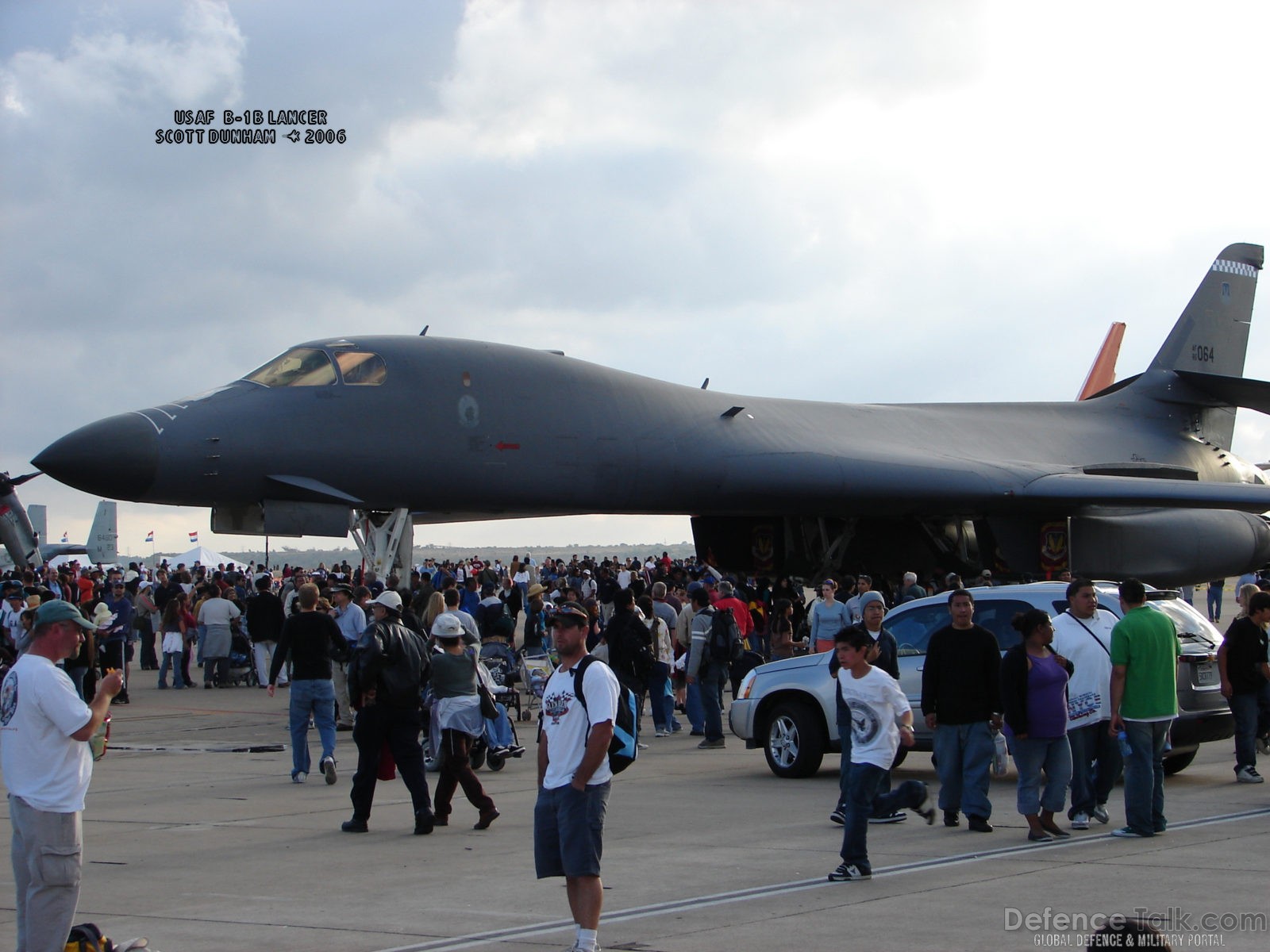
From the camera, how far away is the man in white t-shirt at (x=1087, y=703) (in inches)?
347

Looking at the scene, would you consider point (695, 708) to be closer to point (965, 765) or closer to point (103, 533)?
point (965, 765)

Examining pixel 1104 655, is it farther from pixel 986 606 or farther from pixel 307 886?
pixel 307 886

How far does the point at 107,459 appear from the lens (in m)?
15.8

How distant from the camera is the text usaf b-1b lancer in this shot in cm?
1689

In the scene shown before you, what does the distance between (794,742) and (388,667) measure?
12.5 ft

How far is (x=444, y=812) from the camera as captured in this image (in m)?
9.45

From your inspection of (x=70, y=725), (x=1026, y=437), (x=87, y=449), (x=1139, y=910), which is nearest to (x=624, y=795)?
(x=1139, y=910)

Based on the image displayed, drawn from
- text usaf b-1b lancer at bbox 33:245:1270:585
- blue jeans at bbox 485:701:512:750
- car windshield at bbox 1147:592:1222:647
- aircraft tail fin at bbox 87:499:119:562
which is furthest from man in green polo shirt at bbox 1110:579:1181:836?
aircraft tail fin at bbox 87:499:119:562

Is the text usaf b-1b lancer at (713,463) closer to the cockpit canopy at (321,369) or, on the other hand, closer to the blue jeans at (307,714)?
the cockpit canopy at (321,369)

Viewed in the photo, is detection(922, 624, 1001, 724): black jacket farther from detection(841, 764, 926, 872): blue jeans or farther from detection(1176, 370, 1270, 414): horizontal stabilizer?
detection(1176, 370, 1270, 414): horizontal stabilizer

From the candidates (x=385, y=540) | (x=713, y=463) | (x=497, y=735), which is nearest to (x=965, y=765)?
(x=497, y=735)

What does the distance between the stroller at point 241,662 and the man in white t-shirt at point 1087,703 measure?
Answer: 1593 cm

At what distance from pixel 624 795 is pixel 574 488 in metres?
9.37

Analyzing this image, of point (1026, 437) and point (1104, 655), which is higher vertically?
point (1026, 437)
